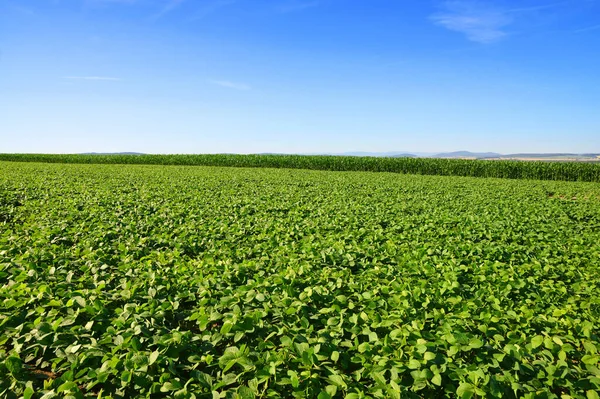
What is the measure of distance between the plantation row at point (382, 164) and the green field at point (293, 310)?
30572mm

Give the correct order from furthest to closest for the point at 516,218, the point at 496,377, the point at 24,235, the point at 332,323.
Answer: the point at 516,218
the point at 24,235
the point at 332,323
the point at 496,377

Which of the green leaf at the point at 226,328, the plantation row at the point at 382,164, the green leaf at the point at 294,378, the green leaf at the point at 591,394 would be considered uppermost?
the plantation row at the point at 382,164

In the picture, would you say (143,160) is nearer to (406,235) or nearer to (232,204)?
(232,204)

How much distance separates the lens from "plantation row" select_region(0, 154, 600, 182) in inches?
1319

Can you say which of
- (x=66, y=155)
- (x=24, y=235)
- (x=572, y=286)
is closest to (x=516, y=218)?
(x=572, y=286)

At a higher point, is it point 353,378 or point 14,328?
point 14,328

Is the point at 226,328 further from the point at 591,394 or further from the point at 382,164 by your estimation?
the point at 382,164

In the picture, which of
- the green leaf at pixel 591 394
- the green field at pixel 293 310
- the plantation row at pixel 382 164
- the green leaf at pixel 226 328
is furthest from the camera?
the plantation row at pixel 382 164

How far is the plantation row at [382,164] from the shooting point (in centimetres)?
3350

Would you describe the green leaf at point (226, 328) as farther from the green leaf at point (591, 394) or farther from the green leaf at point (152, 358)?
the green leaf at point (591, 394)

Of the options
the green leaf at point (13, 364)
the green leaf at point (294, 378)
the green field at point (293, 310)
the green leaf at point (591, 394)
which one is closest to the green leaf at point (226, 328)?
the green field at point (293, 310)

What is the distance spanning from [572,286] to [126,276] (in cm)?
618

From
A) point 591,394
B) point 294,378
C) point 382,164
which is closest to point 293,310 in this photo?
point 294,378

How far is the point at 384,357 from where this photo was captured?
2836 mm
